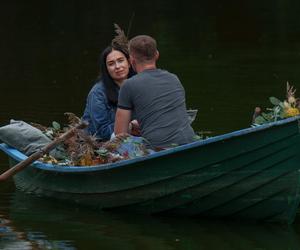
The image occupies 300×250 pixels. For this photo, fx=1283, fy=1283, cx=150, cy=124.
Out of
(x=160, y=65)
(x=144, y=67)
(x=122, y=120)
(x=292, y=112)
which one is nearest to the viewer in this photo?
(x=292, y=112)

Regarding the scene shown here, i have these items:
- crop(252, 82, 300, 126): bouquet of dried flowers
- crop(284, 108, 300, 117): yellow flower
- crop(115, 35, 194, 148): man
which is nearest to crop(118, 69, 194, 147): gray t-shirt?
crop(115, 35, 194, 148): man

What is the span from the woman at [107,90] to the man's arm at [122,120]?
713 mm

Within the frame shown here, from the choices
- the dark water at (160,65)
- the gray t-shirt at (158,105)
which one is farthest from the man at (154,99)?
the dark water at (160,65)

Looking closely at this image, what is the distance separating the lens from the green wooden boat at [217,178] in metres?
8.99

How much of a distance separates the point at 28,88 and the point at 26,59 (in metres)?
3.96

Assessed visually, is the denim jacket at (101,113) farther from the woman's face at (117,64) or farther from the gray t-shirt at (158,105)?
the gray t-shirt at (158,105)

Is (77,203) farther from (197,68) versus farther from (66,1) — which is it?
(66,1)

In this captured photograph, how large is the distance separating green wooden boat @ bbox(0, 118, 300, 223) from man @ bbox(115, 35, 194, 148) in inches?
11.9

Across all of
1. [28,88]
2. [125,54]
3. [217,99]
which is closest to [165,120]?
[125,54]

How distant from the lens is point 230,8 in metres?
33.9

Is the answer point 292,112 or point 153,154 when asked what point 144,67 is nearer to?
point 153,154

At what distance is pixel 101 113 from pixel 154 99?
3.44ft

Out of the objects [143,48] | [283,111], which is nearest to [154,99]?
[143,48]

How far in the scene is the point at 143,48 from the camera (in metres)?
9.41
